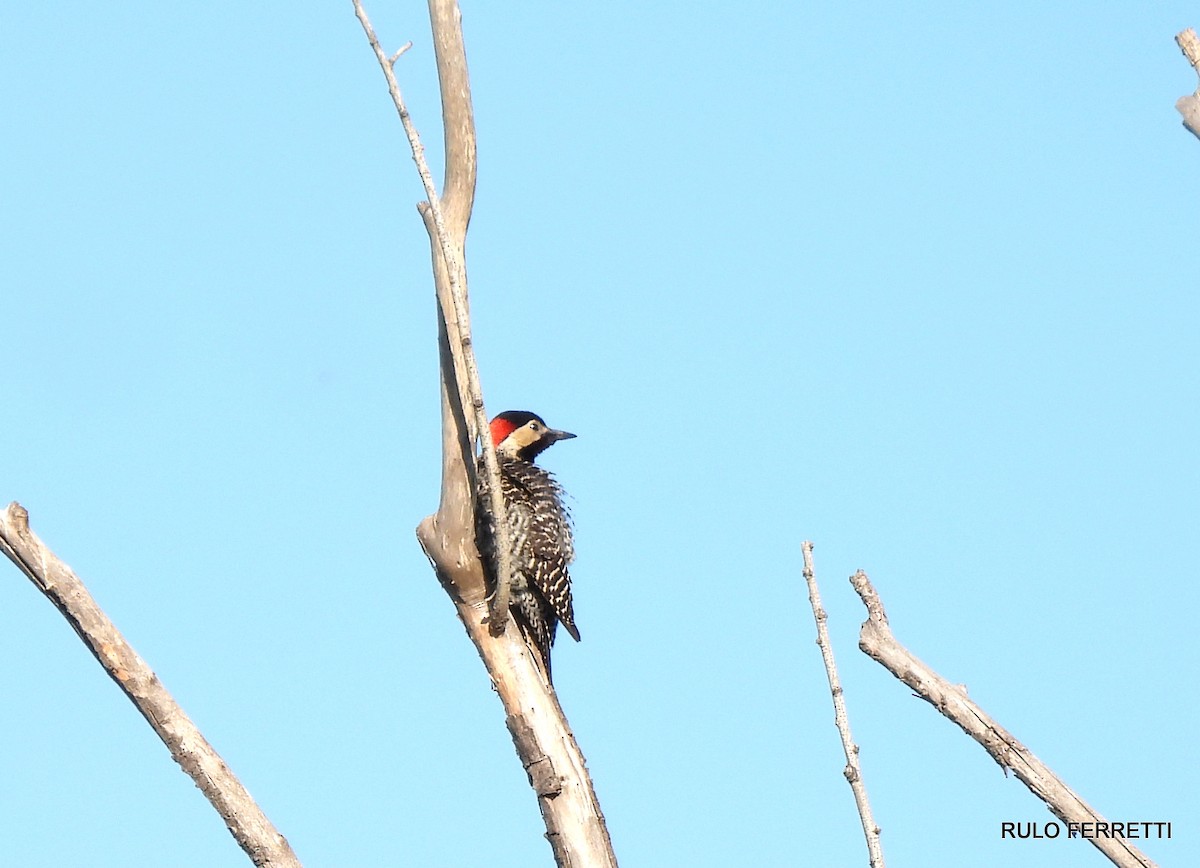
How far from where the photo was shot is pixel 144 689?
4.57 meters

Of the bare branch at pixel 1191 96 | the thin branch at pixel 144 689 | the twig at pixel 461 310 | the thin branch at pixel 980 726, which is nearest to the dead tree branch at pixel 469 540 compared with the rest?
the twig at pixel 461 310

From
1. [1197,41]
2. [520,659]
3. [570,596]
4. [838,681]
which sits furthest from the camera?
[570,596]

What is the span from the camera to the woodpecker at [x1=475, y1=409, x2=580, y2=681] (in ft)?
20.3

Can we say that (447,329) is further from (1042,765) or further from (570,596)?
(1042,765)

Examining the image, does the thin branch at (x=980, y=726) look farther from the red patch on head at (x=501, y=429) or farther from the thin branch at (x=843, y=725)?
the red patch on head at (x=501, y=429)

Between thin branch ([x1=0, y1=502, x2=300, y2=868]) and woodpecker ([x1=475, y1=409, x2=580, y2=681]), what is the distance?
1.50m

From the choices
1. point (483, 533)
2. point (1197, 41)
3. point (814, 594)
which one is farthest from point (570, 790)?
point (1197, 41)

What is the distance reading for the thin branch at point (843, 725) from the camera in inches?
152

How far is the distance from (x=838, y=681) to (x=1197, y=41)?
174 centimetres

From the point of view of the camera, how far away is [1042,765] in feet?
13.8

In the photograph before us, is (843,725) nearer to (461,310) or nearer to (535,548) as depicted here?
(461,310)

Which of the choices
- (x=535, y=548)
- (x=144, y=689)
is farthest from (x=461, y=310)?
(x=535, y=548)

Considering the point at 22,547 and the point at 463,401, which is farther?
the point at 463,401

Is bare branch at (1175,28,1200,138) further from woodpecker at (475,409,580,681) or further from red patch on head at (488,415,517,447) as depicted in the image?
red patch on head at (488,415,517,447)
